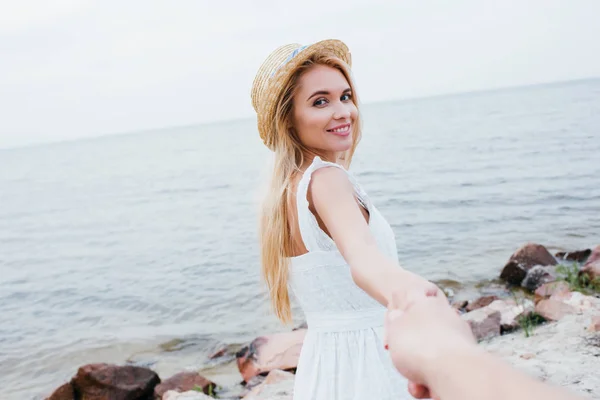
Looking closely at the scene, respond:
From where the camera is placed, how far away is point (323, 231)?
2.00 metres

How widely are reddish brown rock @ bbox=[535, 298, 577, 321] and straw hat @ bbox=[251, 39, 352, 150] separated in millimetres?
4676

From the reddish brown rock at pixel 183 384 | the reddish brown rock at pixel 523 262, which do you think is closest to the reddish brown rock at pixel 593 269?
the reddish brown rock at pixel 523 262

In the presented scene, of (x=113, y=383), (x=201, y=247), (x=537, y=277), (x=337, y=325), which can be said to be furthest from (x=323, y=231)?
(x=201, y=247)

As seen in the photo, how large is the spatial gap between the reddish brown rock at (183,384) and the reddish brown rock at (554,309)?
12.4 ft

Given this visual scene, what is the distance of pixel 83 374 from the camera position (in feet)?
20.7

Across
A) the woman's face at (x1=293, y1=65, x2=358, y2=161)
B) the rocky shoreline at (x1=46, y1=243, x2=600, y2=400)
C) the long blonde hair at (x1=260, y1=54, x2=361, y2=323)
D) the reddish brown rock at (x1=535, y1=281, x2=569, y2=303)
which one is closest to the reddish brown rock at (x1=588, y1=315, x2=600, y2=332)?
the rocky shoreline at (x1=46, y1=243, x2=600, y2=400)

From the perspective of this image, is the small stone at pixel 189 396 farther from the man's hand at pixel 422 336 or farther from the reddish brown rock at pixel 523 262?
the reddish brown rock at pixel 523 262

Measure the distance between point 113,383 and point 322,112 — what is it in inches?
199

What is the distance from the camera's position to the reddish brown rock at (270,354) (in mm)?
6391

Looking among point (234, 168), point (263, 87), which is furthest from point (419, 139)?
point (263, 87)

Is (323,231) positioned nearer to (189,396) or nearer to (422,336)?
(422,336)

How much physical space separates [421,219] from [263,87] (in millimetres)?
12208

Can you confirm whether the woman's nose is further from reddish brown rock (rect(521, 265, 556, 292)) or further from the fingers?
reddish brown rock (rect(521, 265, 556, 292))

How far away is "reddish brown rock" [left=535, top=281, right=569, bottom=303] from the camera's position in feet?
24.2
